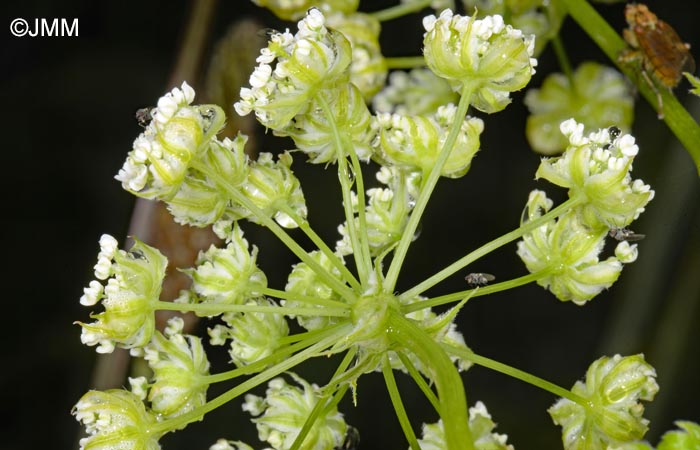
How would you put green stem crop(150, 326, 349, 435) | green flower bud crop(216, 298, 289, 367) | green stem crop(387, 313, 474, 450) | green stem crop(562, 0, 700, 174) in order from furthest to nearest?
green stem crop(562, 0, 700, 174) → green flower bud crop(216, 298, 289, 367) → green stem crop(150, 326, 349, 435) → green stem crop(387, 313, 474, 450)

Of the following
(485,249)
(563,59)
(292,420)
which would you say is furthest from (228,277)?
(563,59)

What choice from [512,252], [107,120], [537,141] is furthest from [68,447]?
[537,141]

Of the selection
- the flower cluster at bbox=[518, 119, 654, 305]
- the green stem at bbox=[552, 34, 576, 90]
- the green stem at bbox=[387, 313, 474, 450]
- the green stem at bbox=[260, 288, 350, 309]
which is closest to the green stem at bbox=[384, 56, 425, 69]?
the green stem at bbox=[552, 34, 576, 90]

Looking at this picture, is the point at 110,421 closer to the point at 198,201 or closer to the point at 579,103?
the point at 198,201

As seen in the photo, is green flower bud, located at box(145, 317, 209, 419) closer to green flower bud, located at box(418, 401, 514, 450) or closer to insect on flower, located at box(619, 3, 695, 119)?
green flower bud, located at box(418, 401, 514, 450)

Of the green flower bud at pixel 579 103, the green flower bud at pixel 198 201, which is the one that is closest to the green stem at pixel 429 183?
the green flower bud at pixel 198 201

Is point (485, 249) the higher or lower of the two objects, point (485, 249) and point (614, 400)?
the higher

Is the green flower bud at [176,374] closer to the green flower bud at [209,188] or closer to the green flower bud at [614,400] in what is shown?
the green flower bud at [209,188]
